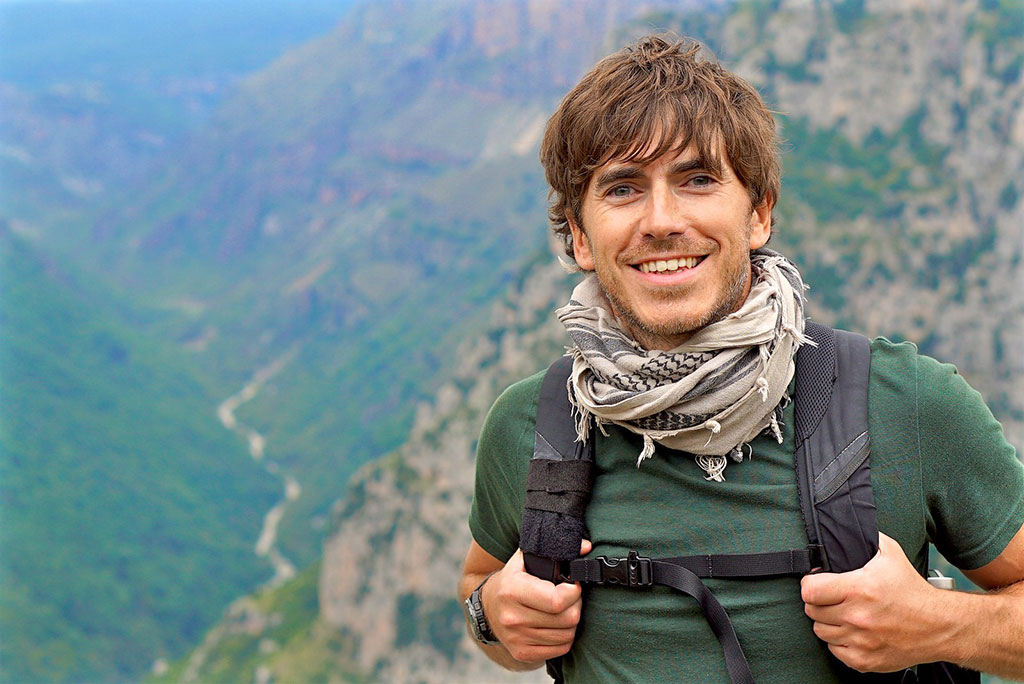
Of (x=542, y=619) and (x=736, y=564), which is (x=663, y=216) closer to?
(x=736, y=564)

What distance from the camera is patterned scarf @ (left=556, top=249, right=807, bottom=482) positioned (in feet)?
13.9

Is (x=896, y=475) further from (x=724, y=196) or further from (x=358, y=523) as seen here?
(x=358, y=523)

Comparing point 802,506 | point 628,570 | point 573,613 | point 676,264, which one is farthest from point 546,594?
point 676,264

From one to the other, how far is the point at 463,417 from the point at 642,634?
142 meters

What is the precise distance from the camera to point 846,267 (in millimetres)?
145250

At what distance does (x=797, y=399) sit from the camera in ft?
14.3

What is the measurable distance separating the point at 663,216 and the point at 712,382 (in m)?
0.76

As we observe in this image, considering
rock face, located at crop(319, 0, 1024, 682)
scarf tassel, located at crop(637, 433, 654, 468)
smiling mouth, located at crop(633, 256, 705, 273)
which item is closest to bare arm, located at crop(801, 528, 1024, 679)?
scarf tassel, located at crop(637, 433, 654, 468)

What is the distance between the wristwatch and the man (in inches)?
5.0

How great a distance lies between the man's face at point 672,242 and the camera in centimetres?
449

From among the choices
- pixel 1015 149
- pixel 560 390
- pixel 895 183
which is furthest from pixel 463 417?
pixel 560 390

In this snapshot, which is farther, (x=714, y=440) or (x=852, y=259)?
(x=852, y=259)

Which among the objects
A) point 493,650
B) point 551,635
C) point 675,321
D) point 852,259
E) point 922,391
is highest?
point 675,321

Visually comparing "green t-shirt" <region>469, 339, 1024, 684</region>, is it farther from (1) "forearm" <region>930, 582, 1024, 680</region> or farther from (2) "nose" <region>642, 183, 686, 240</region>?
(2) "nose" <region>642, 183, 686, 240</region>
